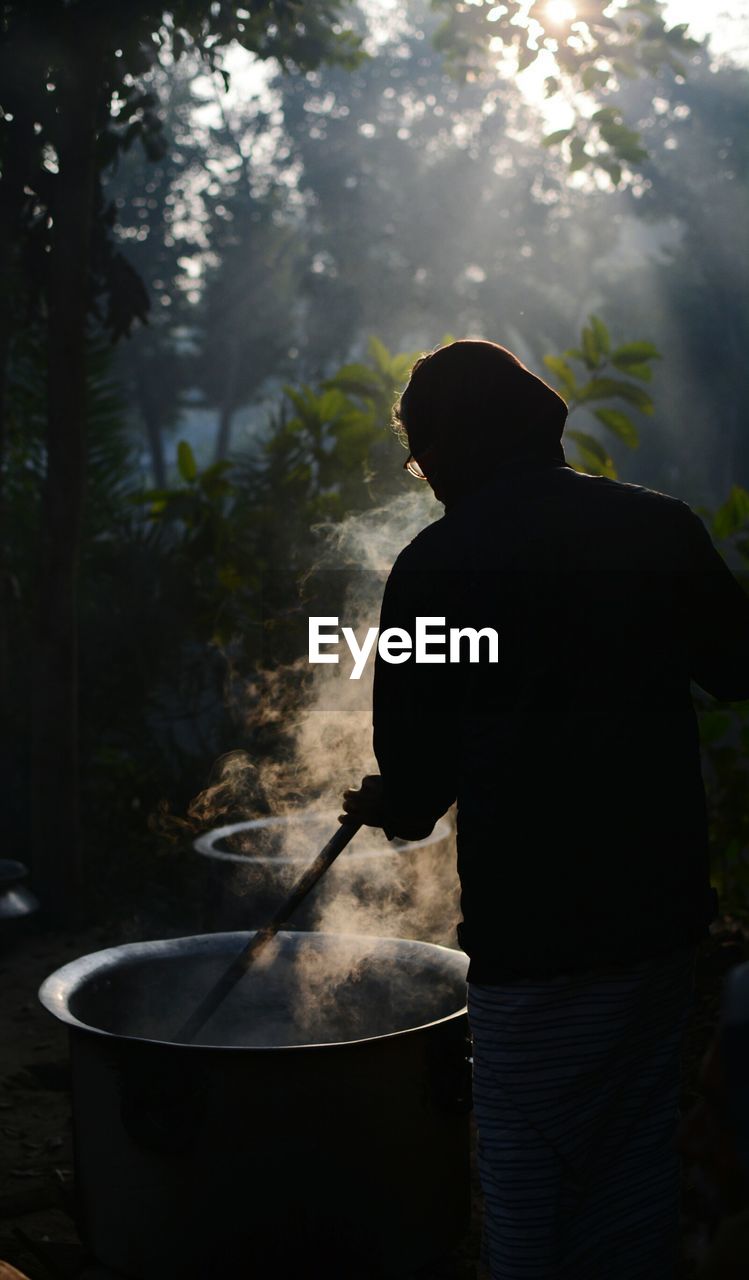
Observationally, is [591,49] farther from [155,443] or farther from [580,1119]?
[155,443]

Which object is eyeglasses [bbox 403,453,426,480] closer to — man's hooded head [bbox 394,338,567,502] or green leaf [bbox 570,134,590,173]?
man's hooded head [bbox 394,338,567,502]

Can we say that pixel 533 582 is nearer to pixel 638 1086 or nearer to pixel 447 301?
pixel 638 1086

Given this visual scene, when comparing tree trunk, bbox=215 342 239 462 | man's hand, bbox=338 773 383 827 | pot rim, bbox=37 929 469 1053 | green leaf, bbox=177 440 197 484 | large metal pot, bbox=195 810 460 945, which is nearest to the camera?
man's hand, bbox=338 773 383 827

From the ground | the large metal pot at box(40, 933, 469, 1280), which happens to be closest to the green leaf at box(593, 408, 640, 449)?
the ground

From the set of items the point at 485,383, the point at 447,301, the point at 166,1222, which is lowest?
the point at 166,1222

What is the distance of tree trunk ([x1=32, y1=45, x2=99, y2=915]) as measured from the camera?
21.8ft

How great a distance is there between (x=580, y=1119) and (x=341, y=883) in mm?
2643

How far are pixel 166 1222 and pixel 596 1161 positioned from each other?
4.02ft

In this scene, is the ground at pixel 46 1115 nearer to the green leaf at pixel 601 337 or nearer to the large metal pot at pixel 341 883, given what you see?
the large metal pot at pixel 341 883

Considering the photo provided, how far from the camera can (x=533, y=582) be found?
2.30m

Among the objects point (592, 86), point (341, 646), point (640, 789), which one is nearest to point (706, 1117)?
point (640, 789)

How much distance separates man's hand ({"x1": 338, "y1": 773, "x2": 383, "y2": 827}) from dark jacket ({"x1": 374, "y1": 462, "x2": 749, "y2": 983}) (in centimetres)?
34

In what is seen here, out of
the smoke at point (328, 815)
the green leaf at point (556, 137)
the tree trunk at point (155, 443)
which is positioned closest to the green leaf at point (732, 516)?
the smoke at point (328, 815)

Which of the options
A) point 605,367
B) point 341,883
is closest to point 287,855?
point 341,883
